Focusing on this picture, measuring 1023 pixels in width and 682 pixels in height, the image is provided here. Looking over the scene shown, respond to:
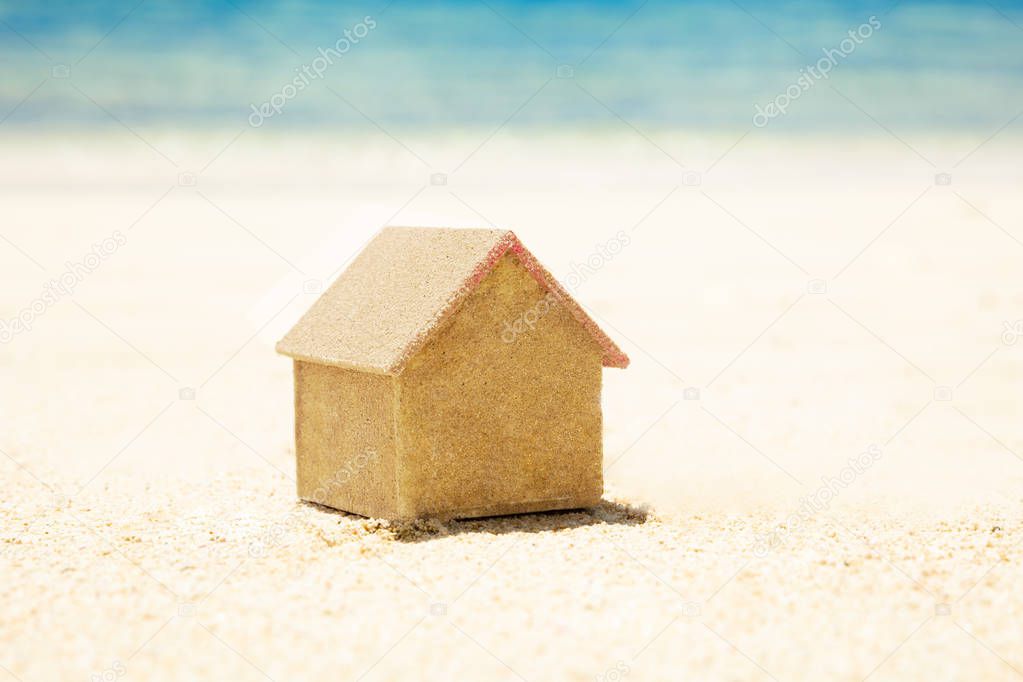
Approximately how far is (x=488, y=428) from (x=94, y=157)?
2077 inches

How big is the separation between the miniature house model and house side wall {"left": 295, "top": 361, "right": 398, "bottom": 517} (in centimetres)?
1

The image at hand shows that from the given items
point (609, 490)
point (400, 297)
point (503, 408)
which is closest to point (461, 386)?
point (503, 408)

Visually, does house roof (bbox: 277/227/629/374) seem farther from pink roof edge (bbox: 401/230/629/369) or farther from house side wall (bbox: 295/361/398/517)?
house side wall (bbox: 295/361/398/517)

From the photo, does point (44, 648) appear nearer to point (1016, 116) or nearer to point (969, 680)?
point (969, 680)

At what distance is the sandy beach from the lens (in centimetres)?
573

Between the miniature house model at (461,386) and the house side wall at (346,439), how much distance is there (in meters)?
0.01

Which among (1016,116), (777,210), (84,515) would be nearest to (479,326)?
(84,515)

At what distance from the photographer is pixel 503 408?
7516 mm

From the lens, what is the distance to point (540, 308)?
7.54 metres

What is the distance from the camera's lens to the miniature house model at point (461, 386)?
731 cm

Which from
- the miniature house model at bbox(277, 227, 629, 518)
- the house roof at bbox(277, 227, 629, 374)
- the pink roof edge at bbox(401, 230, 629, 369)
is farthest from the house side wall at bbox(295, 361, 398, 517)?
the pink roof edge at bbox(401, 230, 629, 369)

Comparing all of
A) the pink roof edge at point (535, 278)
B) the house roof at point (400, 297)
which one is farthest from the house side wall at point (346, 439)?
the pink roof edge at point (535, 278)

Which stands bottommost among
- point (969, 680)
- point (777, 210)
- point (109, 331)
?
point (777, 210)

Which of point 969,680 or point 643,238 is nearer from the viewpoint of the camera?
point 969,680
